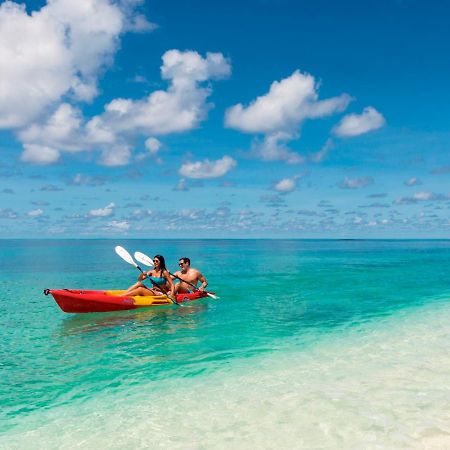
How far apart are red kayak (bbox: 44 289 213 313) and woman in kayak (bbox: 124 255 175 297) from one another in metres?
0.40

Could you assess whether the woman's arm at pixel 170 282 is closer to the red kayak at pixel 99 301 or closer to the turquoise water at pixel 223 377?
the red kayak at pixel 99 301

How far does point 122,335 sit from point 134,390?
4.16m

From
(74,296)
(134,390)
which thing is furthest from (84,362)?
(74,296)

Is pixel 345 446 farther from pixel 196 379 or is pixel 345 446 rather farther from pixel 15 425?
pixel 15 425

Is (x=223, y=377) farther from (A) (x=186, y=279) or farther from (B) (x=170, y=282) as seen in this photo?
(A) (x=186, y=279)

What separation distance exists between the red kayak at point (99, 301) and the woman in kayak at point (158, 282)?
40cm

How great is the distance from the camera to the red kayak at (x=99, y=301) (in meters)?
13.7

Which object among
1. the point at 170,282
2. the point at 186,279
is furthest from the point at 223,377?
the point at 186,279

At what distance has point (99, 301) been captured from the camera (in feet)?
45.8

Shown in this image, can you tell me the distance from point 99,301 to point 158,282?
7.43 feet

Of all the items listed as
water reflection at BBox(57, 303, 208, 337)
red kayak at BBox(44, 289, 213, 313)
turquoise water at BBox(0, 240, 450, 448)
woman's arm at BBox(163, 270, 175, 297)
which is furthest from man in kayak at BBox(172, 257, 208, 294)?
red kayak at BBox(44, 289, 213, 313)

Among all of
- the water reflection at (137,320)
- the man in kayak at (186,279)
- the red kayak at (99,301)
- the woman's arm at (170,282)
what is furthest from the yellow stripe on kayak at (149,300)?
the man in kayak at (186,279)

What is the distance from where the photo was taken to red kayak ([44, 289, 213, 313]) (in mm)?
13703

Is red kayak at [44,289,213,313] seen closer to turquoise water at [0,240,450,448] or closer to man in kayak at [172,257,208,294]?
turquoise water at [0,240,450,448]
